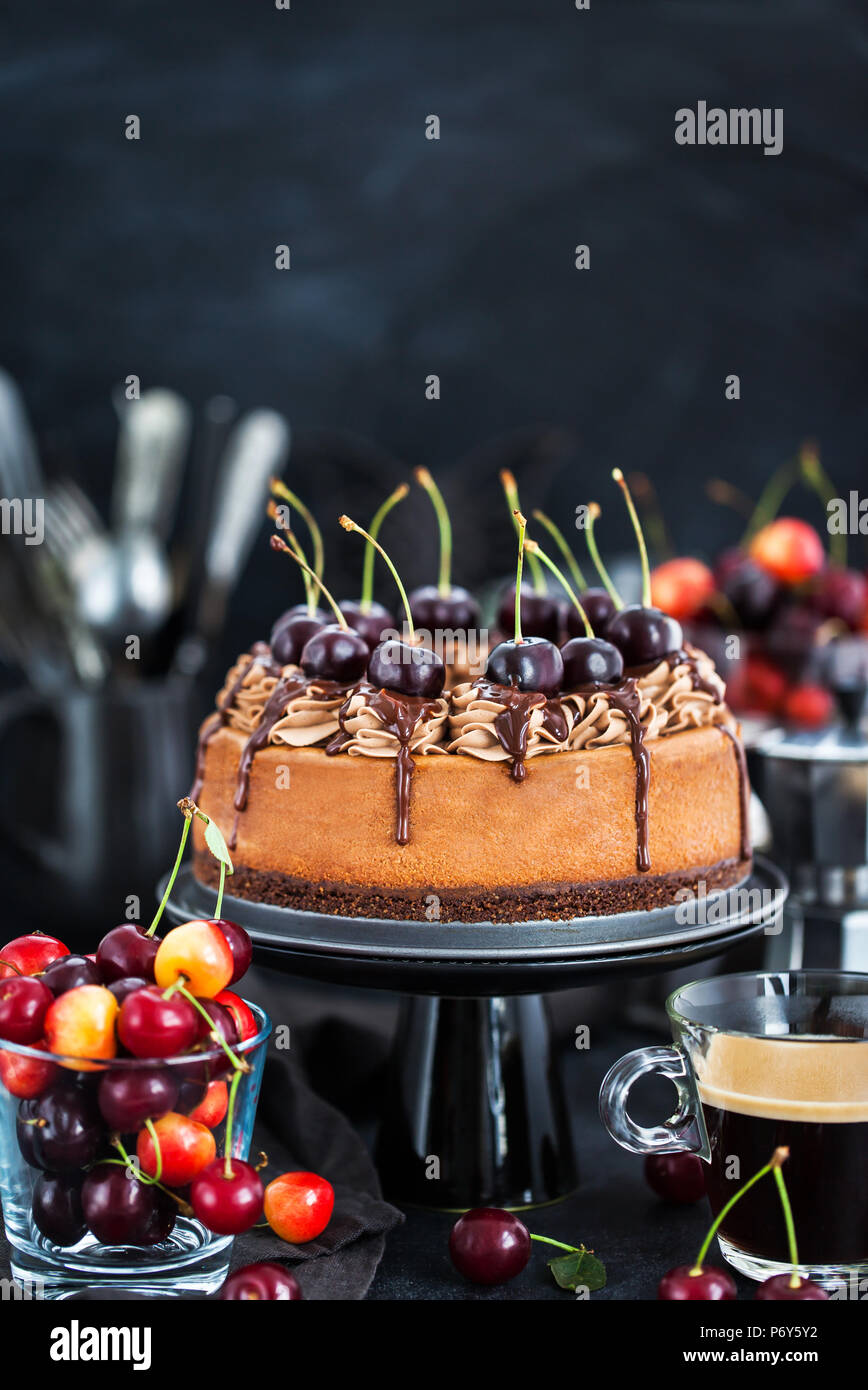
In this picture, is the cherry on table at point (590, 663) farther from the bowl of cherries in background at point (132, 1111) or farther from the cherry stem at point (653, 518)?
the cherry stem at point (653, 518)

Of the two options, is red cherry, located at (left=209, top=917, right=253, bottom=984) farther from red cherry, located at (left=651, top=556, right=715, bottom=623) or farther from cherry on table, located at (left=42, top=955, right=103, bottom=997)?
red cherry, located at (left=651, top=556, right=715, bottom=623)

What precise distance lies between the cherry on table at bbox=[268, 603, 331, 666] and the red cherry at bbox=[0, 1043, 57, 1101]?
18.8 inches

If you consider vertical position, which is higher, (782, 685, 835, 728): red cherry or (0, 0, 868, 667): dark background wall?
(0, 0, 868, 667): dark background wall

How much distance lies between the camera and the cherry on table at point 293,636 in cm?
138

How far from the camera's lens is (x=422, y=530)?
2.35 metres

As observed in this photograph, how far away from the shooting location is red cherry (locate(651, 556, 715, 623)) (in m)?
1.86

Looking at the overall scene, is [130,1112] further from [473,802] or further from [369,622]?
[369,622]

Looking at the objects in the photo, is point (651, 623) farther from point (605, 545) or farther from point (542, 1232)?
point (605, 545)

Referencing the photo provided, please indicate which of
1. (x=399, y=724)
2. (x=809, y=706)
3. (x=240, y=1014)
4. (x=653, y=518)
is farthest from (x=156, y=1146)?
(x=653, y=518)

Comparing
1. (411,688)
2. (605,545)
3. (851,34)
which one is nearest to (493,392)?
(605,545)

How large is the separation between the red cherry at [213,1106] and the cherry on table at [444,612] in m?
0.55

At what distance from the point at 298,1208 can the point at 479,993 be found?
0.74 feet

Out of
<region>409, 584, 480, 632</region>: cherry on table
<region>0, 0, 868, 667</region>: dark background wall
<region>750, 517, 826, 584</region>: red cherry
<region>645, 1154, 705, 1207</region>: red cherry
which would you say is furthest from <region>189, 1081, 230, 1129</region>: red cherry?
<region>0, 0, 868, 667</region>: dark background wall

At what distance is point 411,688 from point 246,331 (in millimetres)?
1480
